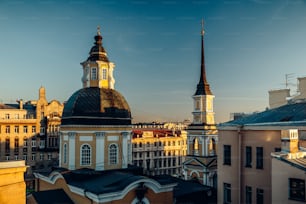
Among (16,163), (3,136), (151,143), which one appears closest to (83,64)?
(16,163)

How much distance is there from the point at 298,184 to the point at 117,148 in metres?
13.0

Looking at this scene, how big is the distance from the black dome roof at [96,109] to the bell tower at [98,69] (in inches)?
37.8

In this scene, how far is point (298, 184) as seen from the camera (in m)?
9.96

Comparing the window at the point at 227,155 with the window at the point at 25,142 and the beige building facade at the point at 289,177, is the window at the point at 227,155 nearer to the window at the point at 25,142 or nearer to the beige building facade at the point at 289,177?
the beige building facade at the point at 289,177

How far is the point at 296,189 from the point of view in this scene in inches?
394

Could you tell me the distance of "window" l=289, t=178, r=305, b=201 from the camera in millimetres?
9865

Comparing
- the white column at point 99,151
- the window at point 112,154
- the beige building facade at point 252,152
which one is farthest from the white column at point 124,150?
the beige building facade at point 252,152

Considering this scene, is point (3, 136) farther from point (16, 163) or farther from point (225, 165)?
point (16, 163)

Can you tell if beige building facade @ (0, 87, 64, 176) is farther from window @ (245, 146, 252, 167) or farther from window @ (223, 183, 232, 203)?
window @ (245, 146, 252, 167)

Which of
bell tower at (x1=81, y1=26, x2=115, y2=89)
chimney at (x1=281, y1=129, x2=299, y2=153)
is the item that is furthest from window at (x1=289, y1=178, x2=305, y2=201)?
bell tower at (x1=81, y1=26, x2=115, y2=89)

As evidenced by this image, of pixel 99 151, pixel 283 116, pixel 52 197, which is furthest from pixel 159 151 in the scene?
pixel 283 116

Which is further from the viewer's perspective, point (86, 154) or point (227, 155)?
point (86, 154)

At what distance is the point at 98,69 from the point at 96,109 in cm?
380

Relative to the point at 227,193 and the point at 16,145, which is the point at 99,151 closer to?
the point at 227,193
